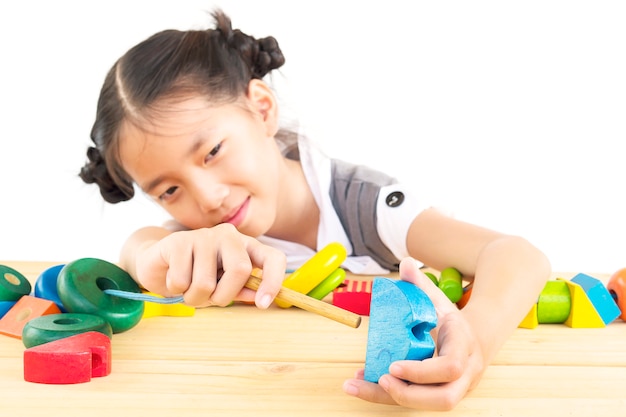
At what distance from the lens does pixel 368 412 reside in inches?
25.5

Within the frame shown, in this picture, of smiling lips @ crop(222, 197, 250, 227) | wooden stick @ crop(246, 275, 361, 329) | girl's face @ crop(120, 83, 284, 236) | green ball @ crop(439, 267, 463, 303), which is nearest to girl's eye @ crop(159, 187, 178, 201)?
girl's face @ crop(120, 83, 284, 236)

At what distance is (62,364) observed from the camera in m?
Answer: 0.70

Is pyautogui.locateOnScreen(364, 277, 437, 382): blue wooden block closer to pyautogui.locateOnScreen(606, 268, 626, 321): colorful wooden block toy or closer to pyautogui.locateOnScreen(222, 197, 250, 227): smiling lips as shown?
pyautogui.locateOnScreen(606, 268, 626, 321): colorful wooden block toy

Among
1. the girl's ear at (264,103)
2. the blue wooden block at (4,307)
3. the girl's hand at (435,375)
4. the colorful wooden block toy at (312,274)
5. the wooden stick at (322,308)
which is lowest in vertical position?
the blue wooden block at (4,307)

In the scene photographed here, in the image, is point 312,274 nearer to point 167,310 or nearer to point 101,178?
point 167,310

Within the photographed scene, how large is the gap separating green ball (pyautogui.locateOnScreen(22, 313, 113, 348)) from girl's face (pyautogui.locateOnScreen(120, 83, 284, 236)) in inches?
15.9

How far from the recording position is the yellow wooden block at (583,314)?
3.16 feet

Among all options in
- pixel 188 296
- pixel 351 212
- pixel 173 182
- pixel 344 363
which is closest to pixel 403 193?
pixel 351 212

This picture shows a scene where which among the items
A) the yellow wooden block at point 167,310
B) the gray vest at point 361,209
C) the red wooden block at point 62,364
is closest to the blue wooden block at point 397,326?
the red wooden block at point 62,364

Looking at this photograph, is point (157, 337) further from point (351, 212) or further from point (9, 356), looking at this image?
point (351, 212)

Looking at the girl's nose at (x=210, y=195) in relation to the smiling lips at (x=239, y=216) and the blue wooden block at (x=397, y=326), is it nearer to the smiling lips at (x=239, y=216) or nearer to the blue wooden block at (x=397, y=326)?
the smiling lips at (x=239, y=216)

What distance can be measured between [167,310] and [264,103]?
1.77ft

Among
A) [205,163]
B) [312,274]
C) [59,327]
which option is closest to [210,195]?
[205,163]

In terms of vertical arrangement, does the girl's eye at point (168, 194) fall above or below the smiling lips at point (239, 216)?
above
